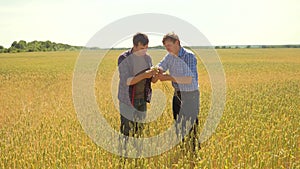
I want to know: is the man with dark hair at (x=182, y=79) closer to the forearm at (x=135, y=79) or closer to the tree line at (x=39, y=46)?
the forearm at (x=135, y=79)

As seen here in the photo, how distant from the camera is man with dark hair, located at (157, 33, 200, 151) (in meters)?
4.48

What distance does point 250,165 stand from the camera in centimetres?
385

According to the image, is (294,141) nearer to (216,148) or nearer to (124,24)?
(216,148)

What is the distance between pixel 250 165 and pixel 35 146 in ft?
10.5

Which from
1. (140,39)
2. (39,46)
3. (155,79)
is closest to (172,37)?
(140,39)

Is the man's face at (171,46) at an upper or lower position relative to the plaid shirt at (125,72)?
upper

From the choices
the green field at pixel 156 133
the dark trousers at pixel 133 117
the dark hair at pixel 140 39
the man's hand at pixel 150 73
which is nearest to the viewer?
the green field at pixel 156 133

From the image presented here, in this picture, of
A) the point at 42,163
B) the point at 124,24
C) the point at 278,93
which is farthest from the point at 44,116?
the point at 278,93

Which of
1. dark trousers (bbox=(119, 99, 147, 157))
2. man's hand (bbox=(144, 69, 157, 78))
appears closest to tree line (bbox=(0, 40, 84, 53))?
dark trousers (bbox=(119, 99, 147, 157))

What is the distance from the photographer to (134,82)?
14.8 feet

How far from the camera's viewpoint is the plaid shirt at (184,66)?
4496mm

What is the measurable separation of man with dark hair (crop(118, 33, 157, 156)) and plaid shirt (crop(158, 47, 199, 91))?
0.30 meters

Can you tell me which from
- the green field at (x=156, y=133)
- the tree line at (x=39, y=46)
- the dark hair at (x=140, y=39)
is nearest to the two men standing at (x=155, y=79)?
the dark hair at (x=140, y=39)

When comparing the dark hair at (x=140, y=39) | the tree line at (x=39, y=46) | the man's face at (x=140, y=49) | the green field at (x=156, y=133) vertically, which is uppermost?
the tree line at (x=39, y=46)
